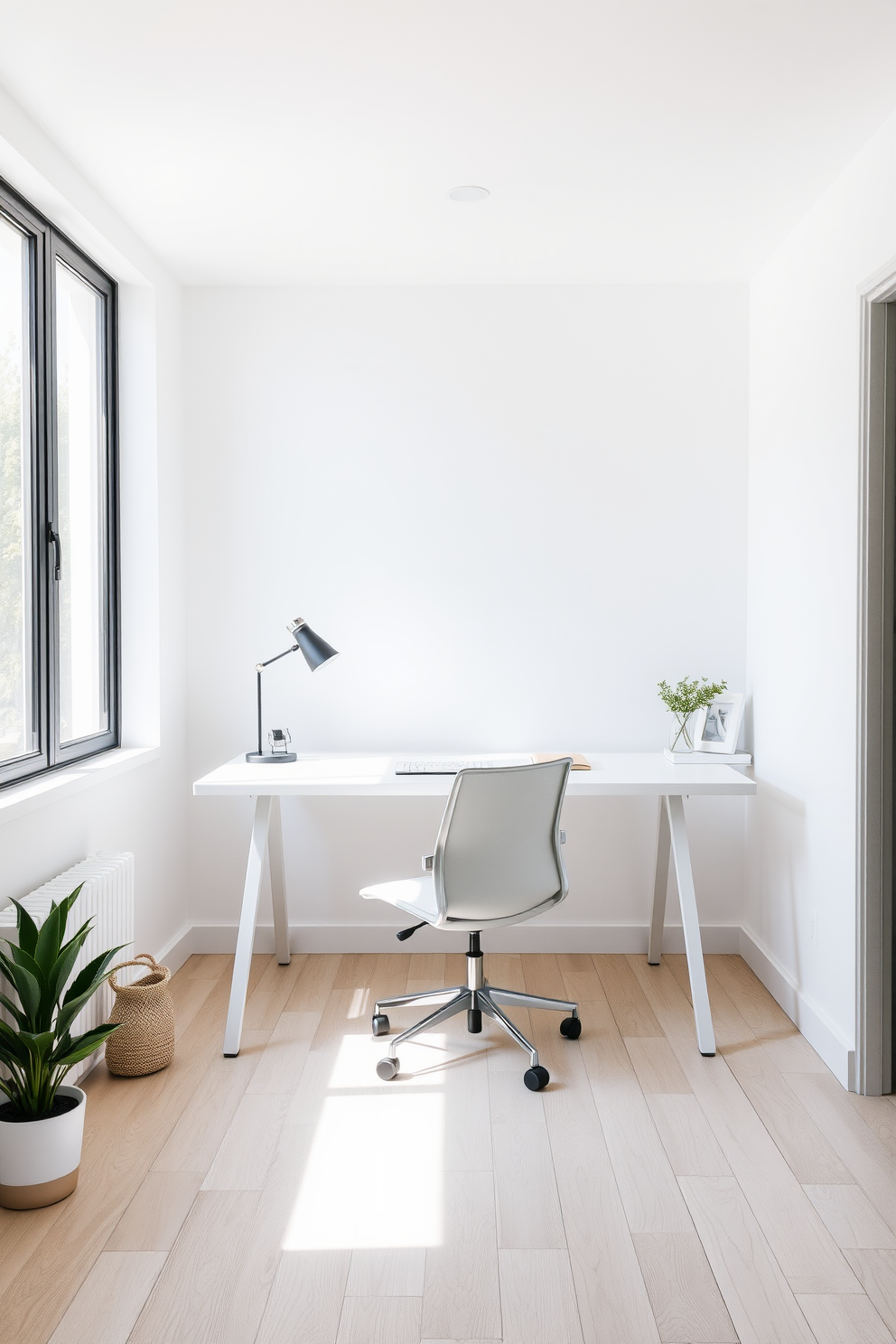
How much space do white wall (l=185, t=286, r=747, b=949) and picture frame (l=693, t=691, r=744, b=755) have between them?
0.61ft

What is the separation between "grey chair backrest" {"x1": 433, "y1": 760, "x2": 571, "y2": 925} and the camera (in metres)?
2.59

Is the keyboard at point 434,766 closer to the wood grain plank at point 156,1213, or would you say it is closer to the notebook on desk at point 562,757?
the notebook on desk at point 562,757

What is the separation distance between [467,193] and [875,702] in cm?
189

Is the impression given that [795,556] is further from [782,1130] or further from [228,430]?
[228,430]

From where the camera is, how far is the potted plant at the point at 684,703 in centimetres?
353

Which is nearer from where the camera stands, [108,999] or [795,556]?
[108,999]

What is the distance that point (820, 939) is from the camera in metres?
2.94

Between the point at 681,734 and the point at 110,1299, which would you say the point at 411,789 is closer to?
the point at 681,734

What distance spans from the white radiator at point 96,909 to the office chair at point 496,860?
736 mm

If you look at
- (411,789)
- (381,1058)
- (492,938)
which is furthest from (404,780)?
(492,938)

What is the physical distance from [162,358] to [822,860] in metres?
2.84

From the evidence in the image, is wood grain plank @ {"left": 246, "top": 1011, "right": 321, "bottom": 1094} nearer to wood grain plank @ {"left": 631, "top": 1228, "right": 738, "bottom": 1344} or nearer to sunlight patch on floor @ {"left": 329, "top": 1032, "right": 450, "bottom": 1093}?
sunlight patch on floor @ {"left": 329, "top": 1032, "right": 450, "bottom": 1093}

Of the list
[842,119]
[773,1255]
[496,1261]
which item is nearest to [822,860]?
[773,1255]

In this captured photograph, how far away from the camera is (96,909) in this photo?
2.66m
